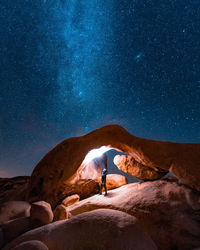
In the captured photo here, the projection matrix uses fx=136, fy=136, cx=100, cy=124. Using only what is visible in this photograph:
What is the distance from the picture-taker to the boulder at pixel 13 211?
3.71 m

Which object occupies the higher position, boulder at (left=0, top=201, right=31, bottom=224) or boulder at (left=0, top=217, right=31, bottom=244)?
boulder at (left=0, top=201, right=31, bottom=224)

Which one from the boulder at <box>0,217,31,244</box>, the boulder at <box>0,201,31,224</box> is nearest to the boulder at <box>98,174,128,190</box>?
the boulder at <box>0,201,31,224</box>

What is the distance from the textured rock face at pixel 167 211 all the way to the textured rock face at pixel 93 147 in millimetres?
671

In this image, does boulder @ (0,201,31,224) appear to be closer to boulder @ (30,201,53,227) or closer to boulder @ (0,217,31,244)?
boulder @ (0,217,31,244)

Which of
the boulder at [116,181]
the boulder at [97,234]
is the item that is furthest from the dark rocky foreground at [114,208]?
the boulder at [116,181]

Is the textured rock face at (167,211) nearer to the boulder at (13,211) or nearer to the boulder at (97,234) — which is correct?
the boulder at (97,234)

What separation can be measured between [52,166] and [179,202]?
470 cm

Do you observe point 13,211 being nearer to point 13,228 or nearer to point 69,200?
point 13,228

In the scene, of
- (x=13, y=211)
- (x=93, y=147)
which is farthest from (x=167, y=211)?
(x=13, y=211)

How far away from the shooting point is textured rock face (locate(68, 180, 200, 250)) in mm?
3500

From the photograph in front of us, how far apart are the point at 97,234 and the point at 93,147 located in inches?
149

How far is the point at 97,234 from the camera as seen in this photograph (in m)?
2.29

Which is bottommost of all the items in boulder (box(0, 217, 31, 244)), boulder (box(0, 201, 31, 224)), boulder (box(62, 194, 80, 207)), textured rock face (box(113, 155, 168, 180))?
boulder (box(62, 194, 80, 207))

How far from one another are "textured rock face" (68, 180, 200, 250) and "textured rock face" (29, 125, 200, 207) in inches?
26.4
